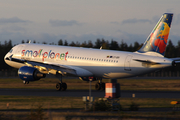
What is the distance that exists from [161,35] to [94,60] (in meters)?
8.96

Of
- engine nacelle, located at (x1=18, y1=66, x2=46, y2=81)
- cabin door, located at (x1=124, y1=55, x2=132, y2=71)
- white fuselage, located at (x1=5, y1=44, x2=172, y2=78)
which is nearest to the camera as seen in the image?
white fuselage, located at (x1=5, y1=44, x2=172, y2=78)

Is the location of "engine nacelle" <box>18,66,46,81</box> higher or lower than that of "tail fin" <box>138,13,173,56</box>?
lower

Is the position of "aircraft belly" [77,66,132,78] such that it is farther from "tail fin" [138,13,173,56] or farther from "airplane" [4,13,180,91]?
"tail fin" [138,13,173,56]

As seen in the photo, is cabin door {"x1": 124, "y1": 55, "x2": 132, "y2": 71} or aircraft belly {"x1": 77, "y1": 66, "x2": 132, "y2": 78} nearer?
cabin door {"x1": 124, "y1": 55, "x2": 132, "y2": 71}

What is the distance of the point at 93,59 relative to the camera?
41.3 m

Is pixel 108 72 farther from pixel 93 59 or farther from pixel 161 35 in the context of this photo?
pixel 161 35

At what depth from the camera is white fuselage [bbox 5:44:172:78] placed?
3778cm

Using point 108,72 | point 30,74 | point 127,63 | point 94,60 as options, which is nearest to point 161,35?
point 127,63

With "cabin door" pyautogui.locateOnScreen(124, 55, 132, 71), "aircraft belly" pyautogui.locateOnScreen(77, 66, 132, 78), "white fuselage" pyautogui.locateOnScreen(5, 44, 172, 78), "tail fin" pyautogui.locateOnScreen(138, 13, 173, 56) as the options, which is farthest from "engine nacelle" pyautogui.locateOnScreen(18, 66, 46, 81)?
"tail fin" pyautogui.locateOnScreen(138, 13, 173, 56)

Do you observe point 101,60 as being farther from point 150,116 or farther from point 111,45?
point 111,45

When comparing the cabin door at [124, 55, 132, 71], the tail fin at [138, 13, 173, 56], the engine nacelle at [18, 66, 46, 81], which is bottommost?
the engine nacelle at [18, 66, 46, 81]

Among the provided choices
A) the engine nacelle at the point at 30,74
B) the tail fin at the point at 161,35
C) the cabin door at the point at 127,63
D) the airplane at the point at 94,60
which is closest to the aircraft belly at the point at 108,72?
the airplane at the point at 94,60

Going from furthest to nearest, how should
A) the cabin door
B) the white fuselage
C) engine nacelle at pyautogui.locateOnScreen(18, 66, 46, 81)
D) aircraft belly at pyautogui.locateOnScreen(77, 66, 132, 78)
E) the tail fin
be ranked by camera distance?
engine nacelle at pyautogui.locateOnScreen(18, 66, 46, 81), aircraft belly at pyautogui.locateOnScreen(77, 66, 132, 78), the cabin door, the white fuselage, the tail fin

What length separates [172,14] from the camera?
3794 cm
